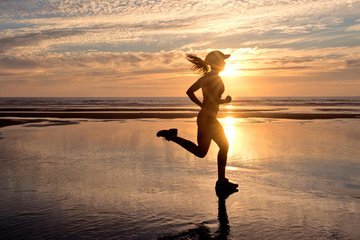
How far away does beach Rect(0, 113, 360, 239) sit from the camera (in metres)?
5.12

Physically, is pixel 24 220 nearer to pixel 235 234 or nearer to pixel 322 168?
pixel 235 234

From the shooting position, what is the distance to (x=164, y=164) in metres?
9.83

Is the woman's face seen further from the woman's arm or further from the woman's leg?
the woman's leg

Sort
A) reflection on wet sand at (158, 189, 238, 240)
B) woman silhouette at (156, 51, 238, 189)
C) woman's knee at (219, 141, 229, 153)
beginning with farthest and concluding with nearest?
woman's knee at (219, 141, 229, 153) < woman silhouette at (156, 51, 238, 189) < reflection on wet sand at (158, 189, 238, 240)

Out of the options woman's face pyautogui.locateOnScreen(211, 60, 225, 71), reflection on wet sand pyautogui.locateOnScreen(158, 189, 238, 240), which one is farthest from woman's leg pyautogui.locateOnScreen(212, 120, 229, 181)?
reflection on wet sand pyautogui.locateOnScreen(158, 189, 238, 240)

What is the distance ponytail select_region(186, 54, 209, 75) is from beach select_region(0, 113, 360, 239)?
2.07 m

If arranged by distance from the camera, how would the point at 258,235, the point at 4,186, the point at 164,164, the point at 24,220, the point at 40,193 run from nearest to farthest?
the point at 258,235 → the point at 24,220 → the point at 40,193 → the point at 4,186 → the point at 164,164

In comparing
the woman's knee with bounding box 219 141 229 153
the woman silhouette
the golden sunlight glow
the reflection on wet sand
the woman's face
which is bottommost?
the reflection on wet sand

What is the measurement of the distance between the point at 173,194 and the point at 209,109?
155cm

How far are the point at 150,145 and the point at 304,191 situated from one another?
7056 mm

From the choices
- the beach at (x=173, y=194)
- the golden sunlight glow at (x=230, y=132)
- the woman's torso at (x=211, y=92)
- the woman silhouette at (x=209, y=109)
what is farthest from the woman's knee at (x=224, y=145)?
the golden sunlight glow at (x=230, y=132)

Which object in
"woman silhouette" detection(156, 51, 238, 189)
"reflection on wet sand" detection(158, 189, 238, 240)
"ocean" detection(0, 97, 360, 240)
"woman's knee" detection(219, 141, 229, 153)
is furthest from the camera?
"woman's knee" detection(219, 141, 229, 153)

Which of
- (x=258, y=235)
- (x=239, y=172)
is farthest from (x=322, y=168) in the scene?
(x=258, y=235)

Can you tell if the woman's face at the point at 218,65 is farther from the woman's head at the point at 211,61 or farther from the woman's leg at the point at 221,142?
the woman's leg at the point at 221,142
